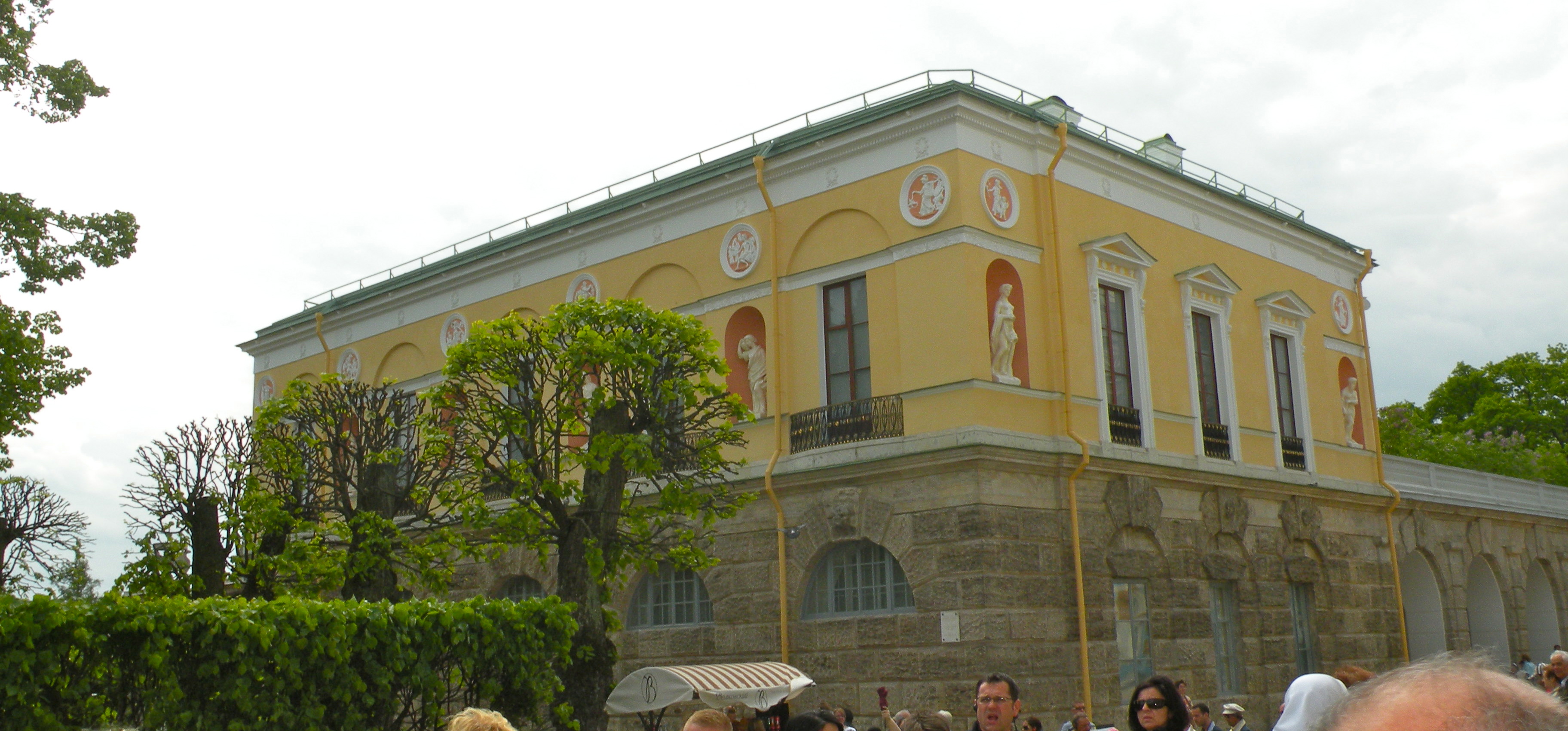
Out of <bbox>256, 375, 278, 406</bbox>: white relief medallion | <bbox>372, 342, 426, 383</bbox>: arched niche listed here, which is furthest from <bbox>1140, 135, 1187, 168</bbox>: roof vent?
<bbox>256, 375, 278, 406</bbox>: white relief medallion


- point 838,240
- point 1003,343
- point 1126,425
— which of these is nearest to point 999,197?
point 1003,343

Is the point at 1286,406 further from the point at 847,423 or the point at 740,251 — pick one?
the point at 740,251

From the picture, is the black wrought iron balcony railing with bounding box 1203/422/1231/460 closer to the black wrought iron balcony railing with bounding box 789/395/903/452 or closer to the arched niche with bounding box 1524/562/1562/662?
the black wrought iron balcony railing with bounding box 789/395/903/452

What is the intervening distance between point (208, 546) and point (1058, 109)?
630 inches

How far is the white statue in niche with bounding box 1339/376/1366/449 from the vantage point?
2897 centimetres

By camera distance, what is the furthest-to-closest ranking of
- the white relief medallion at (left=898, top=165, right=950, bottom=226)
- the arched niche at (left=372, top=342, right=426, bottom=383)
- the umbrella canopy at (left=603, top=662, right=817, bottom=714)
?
the arched niche at (left=372, top=342, right=426, bottom=383), the white relief medallion at (left=898, top=165, right=950, bottom=226), the umbrella canopy at (left=603, top=662, right=817, bottom=714)

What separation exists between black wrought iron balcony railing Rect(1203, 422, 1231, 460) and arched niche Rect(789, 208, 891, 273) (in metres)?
7.51

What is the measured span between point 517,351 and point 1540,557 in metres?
28.0

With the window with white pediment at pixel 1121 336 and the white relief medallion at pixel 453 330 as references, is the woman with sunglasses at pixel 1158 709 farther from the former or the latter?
the white relief medallion at pixel 453 330

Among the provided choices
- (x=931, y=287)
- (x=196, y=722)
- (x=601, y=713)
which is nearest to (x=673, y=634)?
(x=601, y=713)

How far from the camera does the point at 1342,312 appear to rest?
1185 inches

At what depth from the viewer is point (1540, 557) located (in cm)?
3434

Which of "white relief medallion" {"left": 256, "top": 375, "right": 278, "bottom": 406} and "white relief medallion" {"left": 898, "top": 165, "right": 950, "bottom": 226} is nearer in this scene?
"white relief medallion" {"left": 898, "top": 165, "right": 950, "bottom": 226}

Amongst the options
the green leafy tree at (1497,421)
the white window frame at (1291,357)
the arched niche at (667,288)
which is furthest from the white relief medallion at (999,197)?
the green leafy tree at (1497,421)
